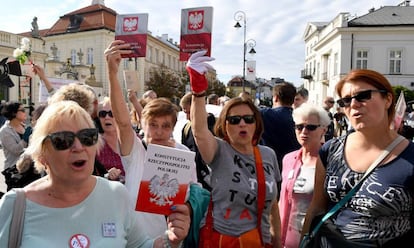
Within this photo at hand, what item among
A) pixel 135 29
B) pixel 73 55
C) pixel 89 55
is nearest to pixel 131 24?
pixel 135 29

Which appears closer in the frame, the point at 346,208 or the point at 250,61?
the point at 346,208

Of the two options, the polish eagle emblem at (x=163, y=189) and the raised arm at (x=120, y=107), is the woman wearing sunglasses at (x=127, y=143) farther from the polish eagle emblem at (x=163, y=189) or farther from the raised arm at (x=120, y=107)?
the polish eagle emblem at (x=163, y=189)

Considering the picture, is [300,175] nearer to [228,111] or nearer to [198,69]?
[228,111]

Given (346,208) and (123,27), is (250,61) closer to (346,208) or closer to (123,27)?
(123,27)

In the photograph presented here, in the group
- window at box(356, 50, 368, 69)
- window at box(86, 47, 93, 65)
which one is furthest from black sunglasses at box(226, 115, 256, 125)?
window at box(86, 47, 93, 65)

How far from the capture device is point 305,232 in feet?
8.26

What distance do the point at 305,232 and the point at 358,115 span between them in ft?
2.96

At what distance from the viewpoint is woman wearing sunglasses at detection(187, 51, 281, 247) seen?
254 cm

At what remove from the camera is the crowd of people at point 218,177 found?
1.75 meters

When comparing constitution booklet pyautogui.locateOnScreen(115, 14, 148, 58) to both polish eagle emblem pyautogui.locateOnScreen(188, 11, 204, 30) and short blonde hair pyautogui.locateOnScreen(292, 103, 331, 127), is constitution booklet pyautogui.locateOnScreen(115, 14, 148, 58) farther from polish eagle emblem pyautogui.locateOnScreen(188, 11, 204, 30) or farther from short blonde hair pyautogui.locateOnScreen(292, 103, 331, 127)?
short blonde hair pyautogui.locateOnScreen(292, 103, 331, 127)

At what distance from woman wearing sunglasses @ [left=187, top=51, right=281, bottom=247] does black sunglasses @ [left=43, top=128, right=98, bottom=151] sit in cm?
90

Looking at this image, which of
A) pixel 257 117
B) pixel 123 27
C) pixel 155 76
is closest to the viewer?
pixel 257 117

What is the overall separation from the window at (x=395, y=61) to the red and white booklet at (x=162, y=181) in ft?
144

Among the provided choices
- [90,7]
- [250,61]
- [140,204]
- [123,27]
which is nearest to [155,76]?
[90,7]
